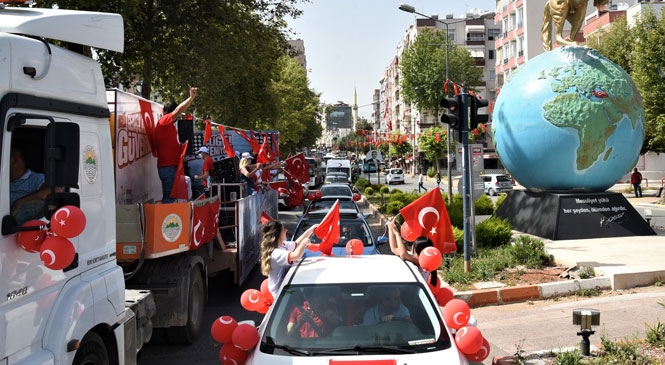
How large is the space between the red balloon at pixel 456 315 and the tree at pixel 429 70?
61516mm

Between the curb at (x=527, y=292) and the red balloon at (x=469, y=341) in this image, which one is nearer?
the red balloon at (x=469, y=341)

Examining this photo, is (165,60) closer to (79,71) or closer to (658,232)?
(79,71)

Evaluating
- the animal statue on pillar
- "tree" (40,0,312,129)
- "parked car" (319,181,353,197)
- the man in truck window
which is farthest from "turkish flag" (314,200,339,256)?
"parked car" (319,181,353,197)

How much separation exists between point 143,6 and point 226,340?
448 inches

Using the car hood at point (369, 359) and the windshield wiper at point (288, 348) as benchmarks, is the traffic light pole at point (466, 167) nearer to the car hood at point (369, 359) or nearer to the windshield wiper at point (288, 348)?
the car hood at point (369, 359)

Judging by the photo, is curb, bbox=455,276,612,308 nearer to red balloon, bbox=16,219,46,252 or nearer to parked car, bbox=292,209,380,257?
parked car, bbox=292,209,380,257

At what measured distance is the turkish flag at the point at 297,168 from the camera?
16.7m

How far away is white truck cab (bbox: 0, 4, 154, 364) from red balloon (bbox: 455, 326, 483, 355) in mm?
2563

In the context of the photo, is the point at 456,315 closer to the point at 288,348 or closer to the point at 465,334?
the point at 465,334

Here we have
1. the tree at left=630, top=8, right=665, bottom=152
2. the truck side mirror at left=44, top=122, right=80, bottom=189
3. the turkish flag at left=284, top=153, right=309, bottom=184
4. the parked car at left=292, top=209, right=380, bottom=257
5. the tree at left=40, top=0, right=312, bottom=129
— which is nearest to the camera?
the truck side mirror at left=44, top=122, right=80, bottom=189

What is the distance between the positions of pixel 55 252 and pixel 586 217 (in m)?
13.8

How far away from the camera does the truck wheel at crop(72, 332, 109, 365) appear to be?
13.6ft

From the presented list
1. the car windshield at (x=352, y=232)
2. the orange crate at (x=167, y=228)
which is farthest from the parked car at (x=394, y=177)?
the orange crate at (x=167, y=228)

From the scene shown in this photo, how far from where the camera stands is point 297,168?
16688 mm
